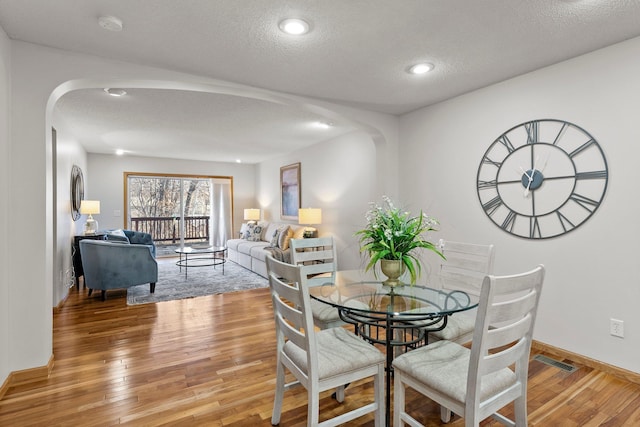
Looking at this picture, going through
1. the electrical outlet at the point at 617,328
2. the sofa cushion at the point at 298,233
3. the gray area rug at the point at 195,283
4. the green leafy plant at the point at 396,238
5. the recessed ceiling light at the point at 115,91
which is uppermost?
the recessed ceiling light at the point at 115,91

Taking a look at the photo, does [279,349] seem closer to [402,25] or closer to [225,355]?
[225,355]

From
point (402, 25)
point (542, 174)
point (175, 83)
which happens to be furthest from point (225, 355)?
point (542, 174)

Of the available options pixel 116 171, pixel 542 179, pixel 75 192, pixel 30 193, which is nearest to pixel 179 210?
pixel 116 171

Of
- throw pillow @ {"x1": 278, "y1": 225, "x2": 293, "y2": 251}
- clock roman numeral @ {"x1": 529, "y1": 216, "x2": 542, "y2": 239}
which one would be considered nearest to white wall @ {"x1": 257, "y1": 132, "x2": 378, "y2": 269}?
throw pillow @ {"x1": 278, "y1": 225, "x2": 293, "y2": 251}

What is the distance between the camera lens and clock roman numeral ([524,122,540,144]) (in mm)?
2785

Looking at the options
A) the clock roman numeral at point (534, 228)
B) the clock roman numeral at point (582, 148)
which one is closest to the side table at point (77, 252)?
the clock roman numeral at point (534, 228)

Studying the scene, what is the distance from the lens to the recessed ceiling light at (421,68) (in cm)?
266

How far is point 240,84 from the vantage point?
3014 millimetres

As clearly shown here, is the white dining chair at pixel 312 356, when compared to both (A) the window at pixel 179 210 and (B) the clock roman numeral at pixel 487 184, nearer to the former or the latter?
(B) the clock roman numeral at pixel 487 184

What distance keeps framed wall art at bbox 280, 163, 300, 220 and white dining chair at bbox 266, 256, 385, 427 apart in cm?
497

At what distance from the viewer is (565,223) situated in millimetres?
2623

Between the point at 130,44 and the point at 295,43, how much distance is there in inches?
45.6

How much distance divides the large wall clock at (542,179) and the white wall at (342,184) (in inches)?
60.0

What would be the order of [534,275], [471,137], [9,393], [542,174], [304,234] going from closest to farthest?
[534,275]
[9,393]
[542,174]
[471,137]
[304,234]
